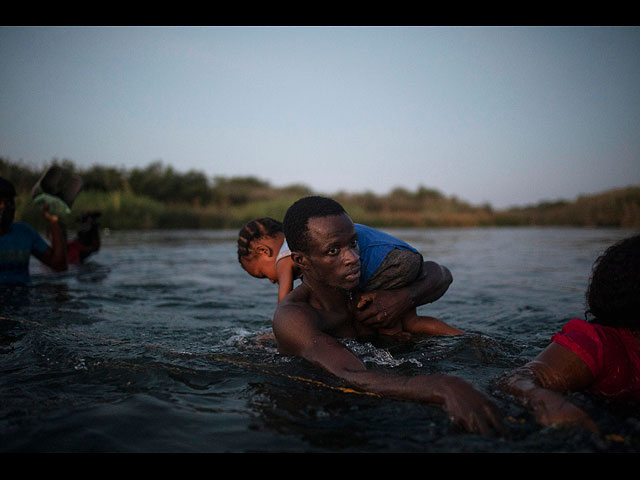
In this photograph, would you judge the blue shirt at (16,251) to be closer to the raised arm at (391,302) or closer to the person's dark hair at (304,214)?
the person's dark hair at (304,214)

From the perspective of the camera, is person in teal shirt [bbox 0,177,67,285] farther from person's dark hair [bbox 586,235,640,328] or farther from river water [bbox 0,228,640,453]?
person's dark hair [bbox 586,235,640,328]

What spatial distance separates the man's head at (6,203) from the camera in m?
5.32

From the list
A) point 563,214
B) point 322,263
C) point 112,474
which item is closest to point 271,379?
point 322,263

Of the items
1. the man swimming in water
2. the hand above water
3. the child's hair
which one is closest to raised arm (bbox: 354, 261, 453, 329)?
the man swimming in water

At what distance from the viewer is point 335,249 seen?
114 inches

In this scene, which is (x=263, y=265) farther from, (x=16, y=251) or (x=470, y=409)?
(x=16, y=251)

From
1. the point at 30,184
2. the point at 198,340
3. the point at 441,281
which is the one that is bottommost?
the point at 198,340

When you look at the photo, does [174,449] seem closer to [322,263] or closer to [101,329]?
[322,263]

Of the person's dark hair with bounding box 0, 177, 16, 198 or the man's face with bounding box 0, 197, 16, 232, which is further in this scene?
the man's face with bounding box 0, 197, 16, 232

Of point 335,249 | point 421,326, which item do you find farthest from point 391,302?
point 335,249

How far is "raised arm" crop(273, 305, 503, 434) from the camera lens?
1985mm

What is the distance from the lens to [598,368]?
2172 mm

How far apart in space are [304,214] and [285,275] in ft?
3.60

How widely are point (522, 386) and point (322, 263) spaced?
132cm
